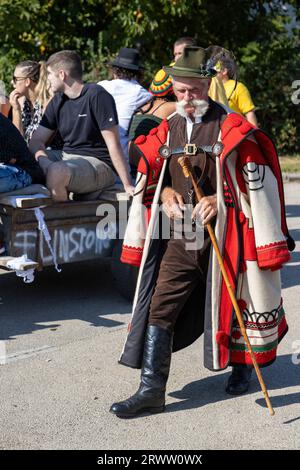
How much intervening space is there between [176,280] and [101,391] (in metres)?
0.81

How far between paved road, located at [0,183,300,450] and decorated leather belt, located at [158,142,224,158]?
1360 millimetres

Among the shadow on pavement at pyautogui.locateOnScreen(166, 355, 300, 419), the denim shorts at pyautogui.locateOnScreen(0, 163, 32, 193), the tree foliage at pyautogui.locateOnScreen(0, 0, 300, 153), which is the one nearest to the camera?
the shadow on pavement at pyautogui.locateOnScreen(166, 355, 300, 419)

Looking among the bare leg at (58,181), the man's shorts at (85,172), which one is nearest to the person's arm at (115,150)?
the man's shorts at (85,172)

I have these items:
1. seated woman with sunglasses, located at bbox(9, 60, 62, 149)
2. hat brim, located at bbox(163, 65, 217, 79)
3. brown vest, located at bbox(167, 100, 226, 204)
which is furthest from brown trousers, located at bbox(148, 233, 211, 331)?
seated woman with sunglasses, located at bbox(9, 60, 62, 149)

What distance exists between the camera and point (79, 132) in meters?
6.78

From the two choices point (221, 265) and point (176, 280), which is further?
point (176, 280)

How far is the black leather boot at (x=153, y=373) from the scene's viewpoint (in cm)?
450

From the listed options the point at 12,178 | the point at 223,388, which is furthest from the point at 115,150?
the point at 223,388

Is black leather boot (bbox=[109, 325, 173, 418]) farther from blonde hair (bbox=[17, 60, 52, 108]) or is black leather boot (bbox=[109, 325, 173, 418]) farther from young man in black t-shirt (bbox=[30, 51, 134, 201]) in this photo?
blonde hair (bbox=[17, 60, 52, 108])

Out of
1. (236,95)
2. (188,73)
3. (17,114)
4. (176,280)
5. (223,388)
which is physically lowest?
(223,388)

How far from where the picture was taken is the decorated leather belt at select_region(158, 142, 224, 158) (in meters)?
4.36

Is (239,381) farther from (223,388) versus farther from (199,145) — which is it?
(199,145)

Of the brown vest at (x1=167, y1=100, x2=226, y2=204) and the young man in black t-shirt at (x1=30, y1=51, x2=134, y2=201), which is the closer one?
the brown vest at (x1=167, y1=100, x2=226, y2=204)
